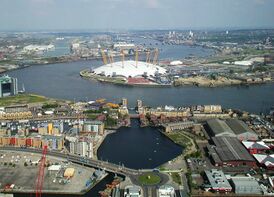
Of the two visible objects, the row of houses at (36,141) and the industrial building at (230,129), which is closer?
the row of houses at (36,141)

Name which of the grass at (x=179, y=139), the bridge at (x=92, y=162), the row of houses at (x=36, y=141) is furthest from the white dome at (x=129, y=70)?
the bridge at (x=92, y=162)

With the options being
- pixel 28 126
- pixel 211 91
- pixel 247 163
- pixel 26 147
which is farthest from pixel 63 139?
pixel 211 91

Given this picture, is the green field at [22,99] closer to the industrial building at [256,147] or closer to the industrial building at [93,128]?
the industrial building at [93,128]

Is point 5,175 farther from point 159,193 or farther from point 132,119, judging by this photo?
point 132,119

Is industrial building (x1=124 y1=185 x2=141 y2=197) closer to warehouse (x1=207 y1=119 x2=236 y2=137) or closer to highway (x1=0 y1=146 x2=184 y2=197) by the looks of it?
highway (x1=0 y1=146 x2=184 y2=197)

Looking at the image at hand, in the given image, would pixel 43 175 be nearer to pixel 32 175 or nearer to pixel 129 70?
pixel 32 175
